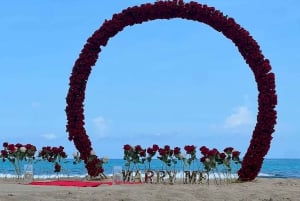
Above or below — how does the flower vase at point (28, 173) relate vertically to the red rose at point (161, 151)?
below

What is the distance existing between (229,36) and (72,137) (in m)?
4.18

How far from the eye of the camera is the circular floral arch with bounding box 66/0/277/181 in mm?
13000

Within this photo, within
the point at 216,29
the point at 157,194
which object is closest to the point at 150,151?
the point at 157,194

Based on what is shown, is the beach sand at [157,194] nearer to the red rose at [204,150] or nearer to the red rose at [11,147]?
the red rose at [204,150]

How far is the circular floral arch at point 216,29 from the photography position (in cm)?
1300

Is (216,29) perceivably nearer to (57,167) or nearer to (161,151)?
(161,151)

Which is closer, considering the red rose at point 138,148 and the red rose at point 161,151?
the red rose at point 161,151

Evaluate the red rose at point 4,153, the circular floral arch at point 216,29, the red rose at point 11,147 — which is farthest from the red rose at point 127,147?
the red rose at point 4,153

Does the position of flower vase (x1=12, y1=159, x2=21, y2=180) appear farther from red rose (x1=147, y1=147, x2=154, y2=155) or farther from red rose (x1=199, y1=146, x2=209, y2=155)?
red rose (x1=199, y1=146, x2=209, y2=155)

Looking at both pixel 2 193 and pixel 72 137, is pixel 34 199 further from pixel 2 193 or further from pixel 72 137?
pixel 72 137

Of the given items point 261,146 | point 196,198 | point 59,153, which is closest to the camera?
point 196,198

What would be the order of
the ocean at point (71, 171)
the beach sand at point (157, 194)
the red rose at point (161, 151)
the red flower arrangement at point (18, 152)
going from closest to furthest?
the beach sand at point (157, 194) < the red rose at point (161, 151) < the red flower arrangement at point (18, 152) < the ocean at point (71, 171)

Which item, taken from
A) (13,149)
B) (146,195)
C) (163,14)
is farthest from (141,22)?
(146,195)

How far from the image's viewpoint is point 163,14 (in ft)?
45.2
